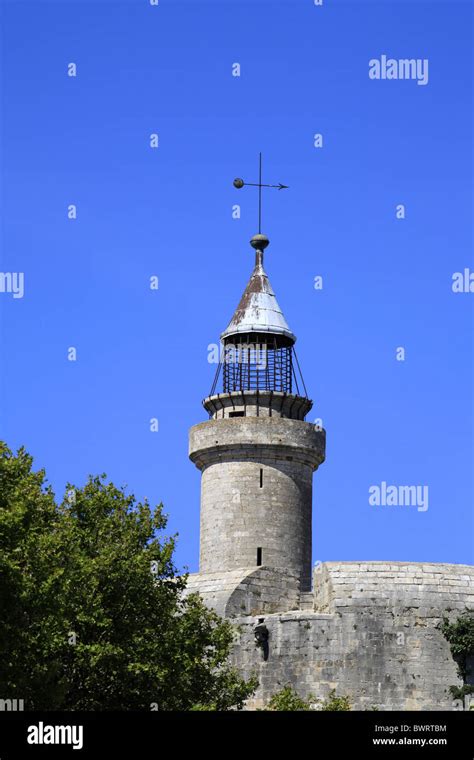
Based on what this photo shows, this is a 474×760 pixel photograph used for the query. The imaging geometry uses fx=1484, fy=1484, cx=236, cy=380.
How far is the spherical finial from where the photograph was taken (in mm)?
68375

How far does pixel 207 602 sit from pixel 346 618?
638cm

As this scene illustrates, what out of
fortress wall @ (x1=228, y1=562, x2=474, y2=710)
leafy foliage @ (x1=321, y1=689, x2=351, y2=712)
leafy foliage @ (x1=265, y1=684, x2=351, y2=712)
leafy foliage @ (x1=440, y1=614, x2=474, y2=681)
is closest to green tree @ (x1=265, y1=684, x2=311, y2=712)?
leafy foliage @ (x1=265, y1=684, x2=351, y2=712)

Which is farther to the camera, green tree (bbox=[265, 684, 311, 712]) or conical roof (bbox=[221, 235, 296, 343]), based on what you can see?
conical roof (bbox=[221, 235, 296, 343])

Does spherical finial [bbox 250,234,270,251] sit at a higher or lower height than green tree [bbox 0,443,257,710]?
higher

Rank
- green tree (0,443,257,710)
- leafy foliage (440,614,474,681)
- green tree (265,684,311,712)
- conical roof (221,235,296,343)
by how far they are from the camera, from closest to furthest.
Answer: green tree (0,443,257,710), green tree (265,684,311,712), leafy foliage (440,614,474,681), conical roof (221,235,296,343)

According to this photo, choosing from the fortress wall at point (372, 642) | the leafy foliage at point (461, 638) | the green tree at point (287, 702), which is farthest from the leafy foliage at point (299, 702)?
the leafy foliage at point (461, 638)

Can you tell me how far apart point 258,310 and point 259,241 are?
3671 millimetres

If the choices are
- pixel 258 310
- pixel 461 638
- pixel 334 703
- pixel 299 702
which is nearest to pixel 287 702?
pixel 299 702

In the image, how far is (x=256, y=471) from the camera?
63.8 metres

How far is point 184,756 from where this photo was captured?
24234 mm

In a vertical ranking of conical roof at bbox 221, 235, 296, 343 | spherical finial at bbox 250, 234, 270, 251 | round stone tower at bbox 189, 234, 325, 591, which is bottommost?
round stone tower at bbox 189, 234, 325, 591

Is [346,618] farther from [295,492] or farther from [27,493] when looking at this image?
[27,493]

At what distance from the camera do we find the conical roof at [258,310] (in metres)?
66.1

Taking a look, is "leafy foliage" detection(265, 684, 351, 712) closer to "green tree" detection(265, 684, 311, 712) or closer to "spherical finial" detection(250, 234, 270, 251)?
"green tree" detection(265, 684, 311, 712)
